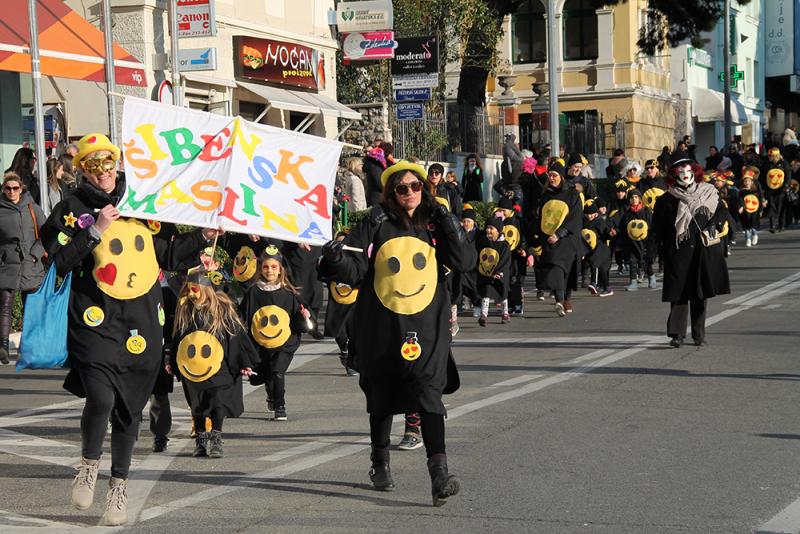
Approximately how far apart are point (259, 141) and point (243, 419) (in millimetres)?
3172

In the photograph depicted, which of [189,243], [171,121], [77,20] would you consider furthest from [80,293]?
[77,20]

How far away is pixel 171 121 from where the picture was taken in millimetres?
7676

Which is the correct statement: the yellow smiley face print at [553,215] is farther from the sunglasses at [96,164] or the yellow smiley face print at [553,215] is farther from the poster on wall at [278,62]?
the poster on wall at [278,62]

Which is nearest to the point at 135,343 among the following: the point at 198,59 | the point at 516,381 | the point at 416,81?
the point at 516,381

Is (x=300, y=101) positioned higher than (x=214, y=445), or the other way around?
(x=300, y=101)

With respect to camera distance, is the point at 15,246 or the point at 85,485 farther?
the point at 15,246

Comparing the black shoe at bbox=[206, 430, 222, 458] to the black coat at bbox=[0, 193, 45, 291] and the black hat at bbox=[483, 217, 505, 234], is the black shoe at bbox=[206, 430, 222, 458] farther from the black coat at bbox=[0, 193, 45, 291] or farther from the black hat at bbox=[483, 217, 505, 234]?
the black hat at bbox=[483, 217, 505, 234]

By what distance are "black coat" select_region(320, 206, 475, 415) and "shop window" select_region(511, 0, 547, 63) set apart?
4605 cm

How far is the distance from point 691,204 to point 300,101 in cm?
1650

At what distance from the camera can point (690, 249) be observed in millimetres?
13656

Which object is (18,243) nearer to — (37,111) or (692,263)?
(37,111)

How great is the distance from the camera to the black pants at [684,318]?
44.3 ft

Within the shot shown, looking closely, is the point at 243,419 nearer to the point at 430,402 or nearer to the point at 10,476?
the point at 10,476

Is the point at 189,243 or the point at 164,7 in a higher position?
the point at 164,7
